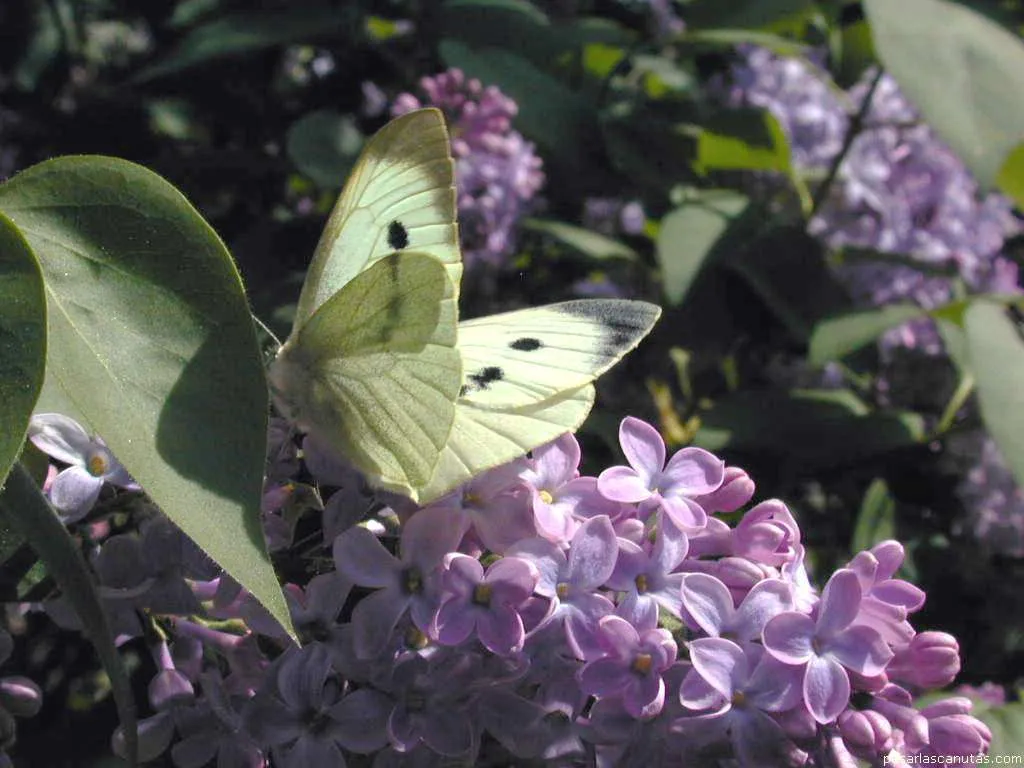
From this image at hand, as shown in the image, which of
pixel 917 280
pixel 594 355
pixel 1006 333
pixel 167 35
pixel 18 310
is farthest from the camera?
pixel 167 35

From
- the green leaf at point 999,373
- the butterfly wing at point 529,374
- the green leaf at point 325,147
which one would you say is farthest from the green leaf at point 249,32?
the green leaf at point 999,373

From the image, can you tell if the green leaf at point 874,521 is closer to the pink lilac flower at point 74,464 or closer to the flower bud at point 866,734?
the flower bud at point 866,734

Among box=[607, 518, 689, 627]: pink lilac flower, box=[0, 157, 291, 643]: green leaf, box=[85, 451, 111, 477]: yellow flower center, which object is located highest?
box=[0, 157, 291, 643]: green leaf

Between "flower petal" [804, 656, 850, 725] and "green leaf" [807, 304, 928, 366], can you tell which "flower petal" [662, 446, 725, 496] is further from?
"green leaf" [807, 304, 928, 366]

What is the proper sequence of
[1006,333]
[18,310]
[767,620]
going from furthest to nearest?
[1006,333] → [767,620] → [18,310]

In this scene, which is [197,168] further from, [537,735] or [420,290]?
[537,735]

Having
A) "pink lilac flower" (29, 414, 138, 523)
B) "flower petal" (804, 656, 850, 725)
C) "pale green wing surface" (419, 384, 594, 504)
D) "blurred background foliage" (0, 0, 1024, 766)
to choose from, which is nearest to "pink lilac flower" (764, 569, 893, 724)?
"flower petal" (804, 656, 850, 725)

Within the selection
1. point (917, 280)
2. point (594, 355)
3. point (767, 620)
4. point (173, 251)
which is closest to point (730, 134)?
point (917, 280)

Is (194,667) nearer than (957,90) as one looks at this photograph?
Yes
